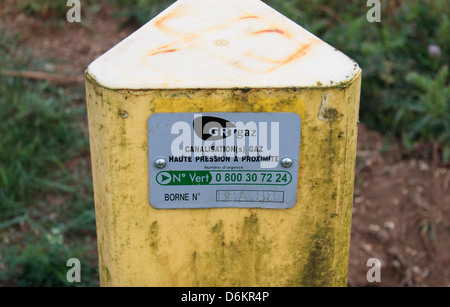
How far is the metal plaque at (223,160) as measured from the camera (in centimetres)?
150

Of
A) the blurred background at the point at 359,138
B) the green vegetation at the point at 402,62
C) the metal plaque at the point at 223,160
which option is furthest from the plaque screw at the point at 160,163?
the green vegetation at the point at 402,62

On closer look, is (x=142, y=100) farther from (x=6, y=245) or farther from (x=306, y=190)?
(x=6, y=245)

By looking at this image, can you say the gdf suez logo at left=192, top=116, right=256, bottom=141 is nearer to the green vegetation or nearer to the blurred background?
the blurred background

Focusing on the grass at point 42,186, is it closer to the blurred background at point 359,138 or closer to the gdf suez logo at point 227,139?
the blurred background at point 359,138

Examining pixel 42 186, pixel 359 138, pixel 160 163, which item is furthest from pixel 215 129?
pixel 359 138

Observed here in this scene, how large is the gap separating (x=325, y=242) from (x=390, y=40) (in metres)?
2.19

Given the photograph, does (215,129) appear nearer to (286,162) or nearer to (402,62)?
(286,162)

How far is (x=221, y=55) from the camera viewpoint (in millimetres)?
1557

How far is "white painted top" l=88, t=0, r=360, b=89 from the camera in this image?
1470 millimetres

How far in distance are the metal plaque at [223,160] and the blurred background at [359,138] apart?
1.19 metres

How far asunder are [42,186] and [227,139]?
1810mm

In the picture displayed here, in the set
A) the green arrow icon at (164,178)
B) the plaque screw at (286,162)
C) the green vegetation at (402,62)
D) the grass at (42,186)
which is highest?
the plaque screw at (286,162)

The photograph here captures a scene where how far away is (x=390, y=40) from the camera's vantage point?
3545 mm

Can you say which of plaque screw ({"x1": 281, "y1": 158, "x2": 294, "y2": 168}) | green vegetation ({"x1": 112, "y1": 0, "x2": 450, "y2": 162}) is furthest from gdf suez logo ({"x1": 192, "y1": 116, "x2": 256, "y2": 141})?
green vegetation ({"x1": 112, "y1": 0, "x2": 450, "y2": 162})
